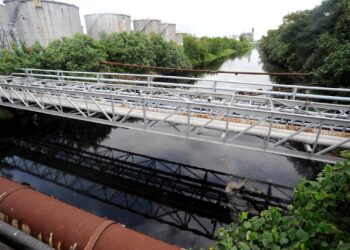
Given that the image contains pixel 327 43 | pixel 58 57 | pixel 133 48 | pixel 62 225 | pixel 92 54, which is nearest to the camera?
pixel 62 225

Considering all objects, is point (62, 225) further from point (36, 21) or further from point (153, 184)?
point (36, 21)

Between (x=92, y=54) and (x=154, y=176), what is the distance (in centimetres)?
1463

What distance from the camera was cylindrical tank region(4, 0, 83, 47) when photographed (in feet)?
79.7

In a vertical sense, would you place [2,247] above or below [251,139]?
above

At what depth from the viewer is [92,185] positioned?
29.3 ft

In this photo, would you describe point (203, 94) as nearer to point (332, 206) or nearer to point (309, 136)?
point (309, 136)

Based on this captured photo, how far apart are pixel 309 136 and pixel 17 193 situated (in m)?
7.67

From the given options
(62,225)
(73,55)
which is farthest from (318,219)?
(73,55)

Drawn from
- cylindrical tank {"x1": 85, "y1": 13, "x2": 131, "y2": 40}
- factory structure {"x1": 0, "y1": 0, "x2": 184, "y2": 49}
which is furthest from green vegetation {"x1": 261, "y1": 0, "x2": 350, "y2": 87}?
factory structure {"x1": 0, "y1": 0, "x2": 184, "y2": 49}

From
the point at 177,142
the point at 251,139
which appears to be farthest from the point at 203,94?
the point at 251,139

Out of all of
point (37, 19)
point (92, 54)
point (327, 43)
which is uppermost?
point (37, 19)

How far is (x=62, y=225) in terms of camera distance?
3.62m

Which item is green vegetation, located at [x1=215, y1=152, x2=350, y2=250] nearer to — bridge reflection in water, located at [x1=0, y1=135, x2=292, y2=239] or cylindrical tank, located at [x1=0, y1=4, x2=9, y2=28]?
bridge reflection in water, located at [x1=0, y1=135, x2=292, y2=239]

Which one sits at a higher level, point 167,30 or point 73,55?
point 167,30
